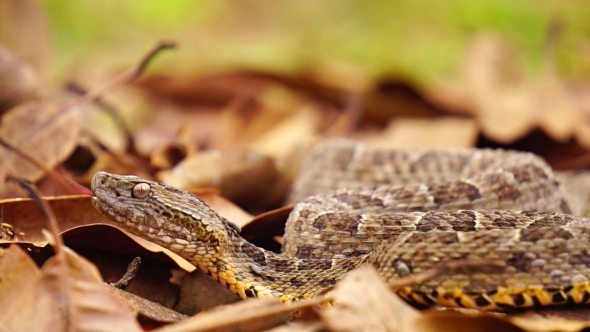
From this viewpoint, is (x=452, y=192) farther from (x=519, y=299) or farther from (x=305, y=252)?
(x=519, y=299)

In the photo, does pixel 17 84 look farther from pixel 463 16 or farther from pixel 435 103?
pixel 463 16

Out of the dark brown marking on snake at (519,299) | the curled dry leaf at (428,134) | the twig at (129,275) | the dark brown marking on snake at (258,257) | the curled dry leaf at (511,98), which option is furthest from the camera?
the curled dry leaf at (428,134)

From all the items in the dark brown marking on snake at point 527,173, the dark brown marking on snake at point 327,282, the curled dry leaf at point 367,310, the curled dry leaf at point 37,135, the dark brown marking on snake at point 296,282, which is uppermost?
the dark brown marking on snake at point 527,173

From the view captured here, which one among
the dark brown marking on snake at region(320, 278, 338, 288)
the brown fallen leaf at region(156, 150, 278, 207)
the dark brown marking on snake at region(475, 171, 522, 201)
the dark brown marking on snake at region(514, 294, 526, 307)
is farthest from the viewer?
the brown fallen leaf at region(156, 150, 278, 207)

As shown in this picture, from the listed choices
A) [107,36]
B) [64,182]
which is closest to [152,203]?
[64,182]

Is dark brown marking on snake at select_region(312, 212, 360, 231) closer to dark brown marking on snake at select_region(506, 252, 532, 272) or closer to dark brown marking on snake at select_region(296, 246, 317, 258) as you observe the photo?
dark brown marking on snake at select_region(296, 246, 317, 258)

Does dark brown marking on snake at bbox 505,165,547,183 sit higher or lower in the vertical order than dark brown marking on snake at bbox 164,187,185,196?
higher

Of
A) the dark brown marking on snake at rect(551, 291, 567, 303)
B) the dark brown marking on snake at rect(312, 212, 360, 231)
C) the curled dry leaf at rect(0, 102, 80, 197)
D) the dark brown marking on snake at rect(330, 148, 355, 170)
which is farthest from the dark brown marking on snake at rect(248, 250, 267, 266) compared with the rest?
the dark brown marking on snake at rect(330, 148, 355, 170)

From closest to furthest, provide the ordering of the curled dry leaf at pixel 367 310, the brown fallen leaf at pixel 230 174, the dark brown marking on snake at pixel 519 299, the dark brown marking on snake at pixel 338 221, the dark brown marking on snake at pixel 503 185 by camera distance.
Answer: the curled dry leaf at pixel 367 310 < the dark brown marking on snake at pixel 519 299 < the dark brown marking on snake at pixel 338 221 < the dark brown marking on snake at pixel 503 185 < the brown fallen leaf at pixel 230 174

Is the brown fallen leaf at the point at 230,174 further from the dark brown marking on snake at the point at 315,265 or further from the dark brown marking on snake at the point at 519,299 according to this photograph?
the dark brown marking on snake at the point at 519,299

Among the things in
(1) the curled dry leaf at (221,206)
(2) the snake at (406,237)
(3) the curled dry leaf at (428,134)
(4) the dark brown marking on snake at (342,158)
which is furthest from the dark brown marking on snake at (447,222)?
(3) the curled dry leaf at (428,134)
